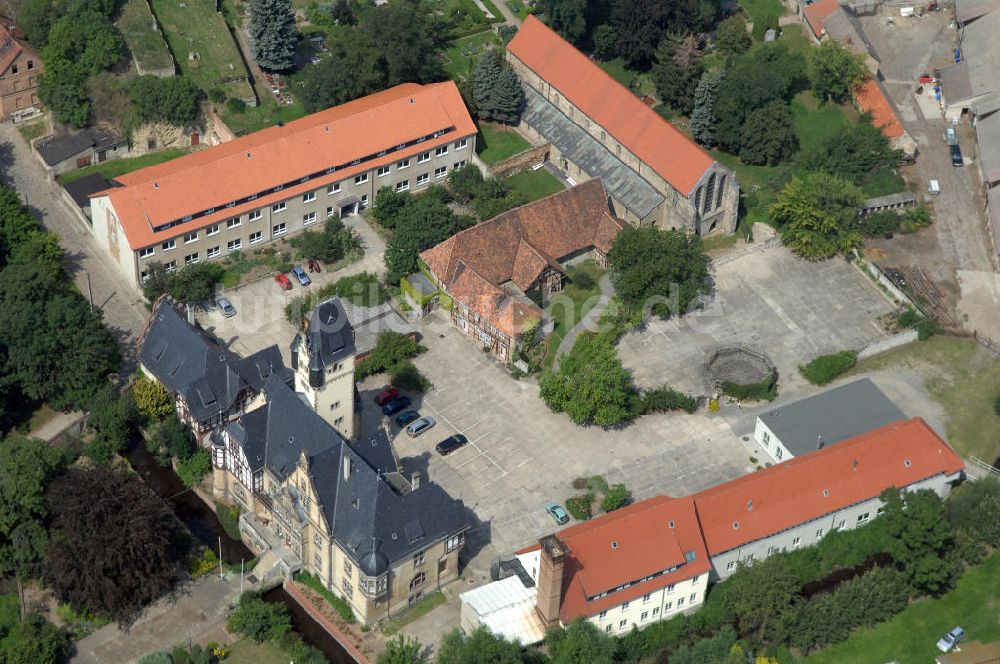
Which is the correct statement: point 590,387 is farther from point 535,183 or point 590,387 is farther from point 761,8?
point 761,8

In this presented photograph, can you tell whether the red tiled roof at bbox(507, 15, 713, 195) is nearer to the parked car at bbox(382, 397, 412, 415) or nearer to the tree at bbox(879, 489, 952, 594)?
the parked car at bbox(382, 397, 412, 415)

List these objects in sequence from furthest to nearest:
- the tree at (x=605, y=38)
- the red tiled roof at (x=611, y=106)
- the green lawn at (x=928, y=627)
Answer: the tree at (x=605, y=38), the red tiled roof at (x=611, y=106), the green lawn at (x=928, y=627)

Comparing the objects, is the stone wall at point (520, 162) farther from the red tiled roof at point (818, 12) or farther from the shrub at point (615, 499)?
the shrub at point (615, 499)

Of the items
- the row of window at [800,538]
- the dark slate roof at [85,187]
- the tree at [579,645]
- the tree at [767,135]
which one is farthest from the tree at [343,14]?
the tree at [579,645]

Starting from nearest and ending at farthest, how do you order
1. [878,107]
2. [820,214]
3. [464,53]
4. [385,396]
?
Result: 1. [385,396]
2. [820,214]
3. [878,107]
4. [464,53]

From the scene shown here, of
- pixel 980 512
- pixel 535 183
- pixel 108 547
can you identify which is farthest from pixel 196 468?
pixel 980 512

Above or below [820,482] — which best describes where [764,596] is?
below

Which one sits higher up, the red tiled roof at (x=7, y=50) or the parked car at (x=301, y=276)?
the red tiled roof at (x=7, y=50)
